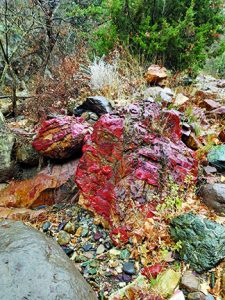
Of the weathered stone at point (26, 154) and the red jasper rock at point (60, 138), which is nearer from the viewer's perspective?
the red jasper rock at point (60, 138)

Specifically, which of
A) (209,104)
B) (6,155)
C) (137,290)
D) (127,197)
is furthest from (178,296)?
(209,104)

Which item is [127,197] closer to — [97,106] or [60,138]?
[60,138]

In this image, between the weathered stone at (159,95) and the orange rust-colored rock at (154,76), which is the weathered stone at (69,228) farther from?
the orange rust-colored rock at (154,76)

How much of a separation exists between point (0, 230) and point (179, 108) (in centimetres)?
324

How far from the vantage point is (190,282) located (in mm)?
2301

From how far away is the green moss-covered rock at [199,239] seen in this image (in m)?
2.42

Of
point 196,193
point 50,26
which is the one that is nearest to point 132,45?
point 50,26

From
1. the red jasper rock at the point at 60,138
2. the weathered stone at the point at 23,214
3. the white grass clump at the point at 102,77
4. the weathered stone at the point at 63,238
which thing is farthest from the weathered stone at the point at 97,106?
the weathered stone at the point at 63,238

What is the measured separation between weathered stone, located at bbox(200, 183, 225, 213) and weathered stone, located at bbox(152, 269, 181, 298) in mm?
909

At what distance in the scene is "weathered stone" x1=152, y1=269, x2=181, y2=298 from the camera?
7.26 ft

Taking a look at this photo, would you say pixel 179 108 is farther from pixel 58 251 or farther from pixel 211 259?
pixel 58 251

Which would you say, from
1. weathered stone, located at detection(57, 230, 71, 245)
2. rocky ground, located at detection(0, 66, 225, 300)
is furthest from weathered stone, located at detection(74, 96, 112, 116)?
weathered stone, located at detection(57, 230, 71, 245)

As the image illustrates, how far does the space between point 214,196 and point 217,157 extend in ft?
2.63

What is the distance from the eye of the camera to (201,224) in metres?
2.60
